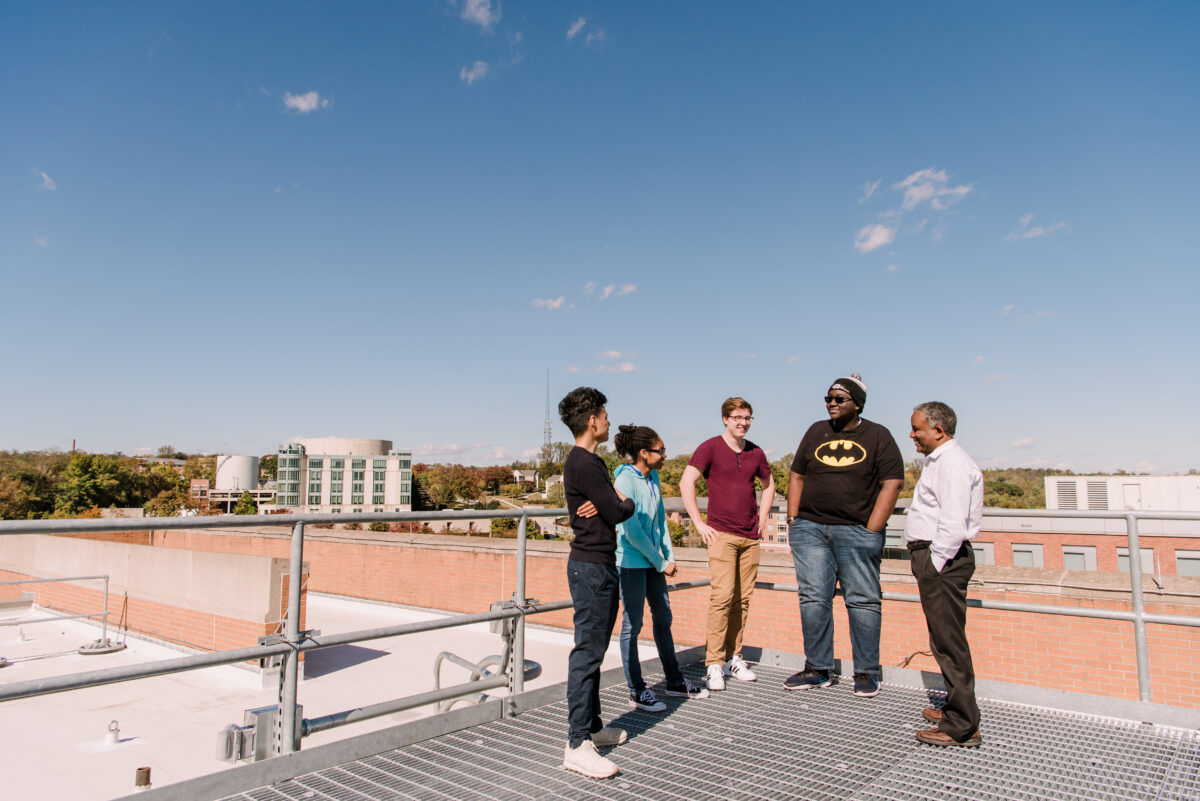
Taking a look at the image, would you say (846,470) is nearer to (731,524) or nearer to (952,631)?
(731,524)

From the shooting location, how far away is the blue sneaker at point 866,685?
14.1 ft

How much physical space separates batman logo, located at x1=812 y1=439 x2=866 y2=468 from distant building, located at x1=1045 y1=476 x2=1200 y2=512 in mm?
38284

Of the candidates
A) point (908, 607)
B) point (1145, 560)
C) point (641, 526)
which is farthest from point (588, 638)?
point (1145, 560)

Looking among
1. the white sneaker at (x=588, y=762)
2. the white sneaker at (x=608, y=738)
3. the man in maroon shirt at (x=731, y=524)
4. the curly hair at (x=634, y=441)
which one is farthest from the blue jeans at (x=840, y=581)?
the white sneaker at (x=588, y=762)

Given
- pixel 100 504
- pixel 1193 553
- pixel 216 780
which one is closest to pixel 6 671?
pixel 216 780

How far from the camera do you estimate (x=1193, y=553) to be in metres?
24.5

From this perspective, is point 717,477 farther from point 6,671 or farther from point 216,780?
point 6,671

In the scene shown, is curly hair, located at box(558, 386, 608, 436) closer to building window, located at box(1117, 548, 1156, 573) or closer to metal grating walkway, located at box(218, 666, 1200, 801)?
metal grating walkway, located at box(218, 666, 1200, 801)

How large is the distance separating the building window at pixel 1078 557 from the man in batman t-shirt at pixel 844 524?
2813 cm

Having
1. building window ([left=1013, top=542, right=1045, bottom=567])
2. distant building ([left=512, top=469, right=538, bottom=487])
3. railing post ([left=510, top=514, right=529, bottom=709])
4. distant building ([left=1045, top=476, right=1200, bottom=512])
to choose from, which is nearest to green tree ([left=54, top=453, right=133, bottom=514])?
distant building ([left=512, top=469, right=538, bottom=487])

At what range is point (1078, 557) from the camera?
27.3 metres

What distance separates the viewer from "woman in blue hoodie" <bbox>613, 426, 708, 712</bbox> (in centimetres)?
395

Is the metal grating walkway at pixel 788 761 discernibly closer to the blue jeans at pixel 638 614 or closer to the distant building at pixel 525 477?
Answer: the blue jeans at pixel 638 614

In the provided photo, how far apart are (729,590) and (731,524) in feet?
1.37
